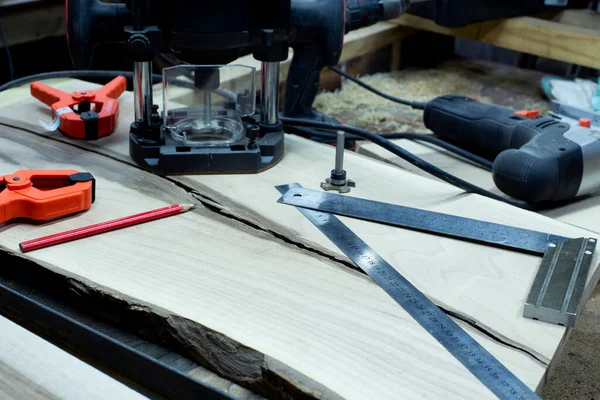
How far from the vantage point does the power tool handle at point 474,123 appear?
1.34 m

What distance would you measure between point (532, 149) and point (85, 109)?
0.76m

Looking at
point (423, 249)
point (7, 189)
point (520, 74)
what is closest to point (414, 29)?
point (520, 74)

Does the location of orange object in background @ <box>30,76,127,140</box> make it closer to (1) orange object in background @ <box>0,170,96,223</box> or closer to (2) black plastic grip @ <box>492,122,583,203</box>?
(1) orange object in background @ <box>0,170,96,223</box>

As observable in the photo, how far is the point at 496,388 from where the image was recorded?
648mm

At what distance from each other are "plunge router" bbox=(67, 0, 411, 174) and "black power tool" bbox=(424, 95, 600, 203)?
341 mm

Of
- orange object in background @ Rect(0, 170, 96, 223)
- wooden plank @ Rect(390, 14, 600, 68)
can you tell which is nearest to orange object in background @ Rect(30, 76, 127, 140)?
orange object in background @ Rect(0, 170, 96, 223)

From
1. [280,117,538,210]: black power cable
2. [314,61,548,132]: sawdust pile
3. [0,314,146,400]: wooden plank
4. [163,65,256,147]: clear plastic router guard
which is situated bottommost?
[314,61,548,132]: sawdust pile

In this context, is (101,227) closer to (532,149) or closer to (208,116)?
(208,116)

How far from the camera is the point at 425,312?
2.49 feet

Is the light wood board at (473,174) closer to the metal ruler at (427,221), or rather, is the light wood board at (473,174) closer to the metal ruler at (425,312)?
the metal ruler at (427,221)

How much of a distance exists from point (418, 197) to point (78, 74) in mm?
777

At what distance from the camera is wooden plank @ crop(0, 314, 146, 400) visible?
660 mm

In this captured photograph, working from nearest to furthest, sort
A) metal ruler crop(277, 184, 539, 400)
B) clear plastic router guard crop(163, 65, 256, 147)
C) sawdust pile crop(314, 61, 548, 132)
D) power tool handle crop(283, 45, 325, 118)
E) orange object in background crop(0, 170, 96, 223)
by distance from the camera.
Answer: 1. metal ruler crop(277, 184, 539, 400)
2. orange object in background crop(0, 170, 96, 223)
3. clear plastic router guard crop(163, 65, 256, 147)
4. power tool handle crop(283, 45, 325, 118)
5. sawdust pile crop(314, 61, 548, 132)

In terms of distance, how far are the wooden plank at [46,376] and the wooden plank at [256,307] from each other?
0.27 ft
